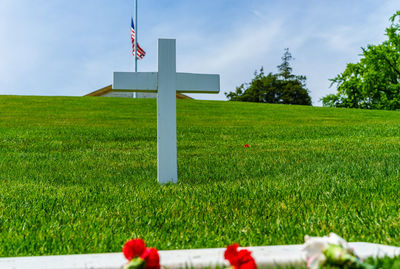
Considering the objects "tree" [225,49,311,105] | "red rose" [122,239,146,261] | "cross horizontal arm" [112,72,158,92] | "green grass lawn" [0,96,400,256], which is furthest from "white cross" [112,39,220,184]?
"tree" [225,49,311,105]

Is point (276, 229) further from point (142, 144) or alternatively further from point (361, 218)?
point (142, 144)

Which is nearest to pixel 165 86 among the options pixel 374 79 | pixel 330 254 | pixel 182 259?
pixel 182 259

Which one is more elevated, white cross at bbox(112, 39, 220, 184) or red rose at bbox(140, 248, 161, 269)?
white cross at bbox(112, 39, 220, 184)

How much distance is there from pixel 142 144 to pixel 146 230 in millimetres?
7099

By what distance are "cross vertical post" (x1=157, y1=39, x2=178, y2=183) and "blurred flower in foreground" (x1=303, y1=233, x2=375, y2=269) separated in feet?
9.84

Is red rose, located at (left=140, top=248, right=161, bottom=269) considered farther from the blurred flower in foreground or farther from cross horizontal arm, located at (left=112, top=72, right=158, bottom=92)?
cross horizontal arm, located at (left=112, top=72, right=158, bottom=92)

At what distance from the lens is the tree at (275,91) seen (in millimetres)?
53781

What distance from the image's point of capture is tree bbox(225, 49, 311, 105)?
5378 cm

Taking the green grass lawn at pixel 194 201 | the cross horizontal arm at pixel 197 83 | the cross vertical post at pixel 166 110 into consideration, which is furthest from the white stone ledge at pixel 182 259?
the cross horizontal arm at pixel 197 83

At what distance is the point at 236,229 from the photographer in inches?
97.6

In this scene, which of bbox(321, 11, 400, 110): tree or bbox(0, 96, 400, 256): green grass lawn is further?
bbox(321, 11, 400, 110): tree

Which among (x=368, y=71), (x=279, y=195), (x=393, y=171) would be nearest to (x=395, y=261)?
(x=279, y=195)

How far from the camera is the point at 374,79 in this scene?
35.8m

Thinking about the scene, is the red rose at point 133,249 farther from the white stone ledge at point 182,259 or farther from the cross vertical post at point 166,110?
the cross vertical post at point 166,110
